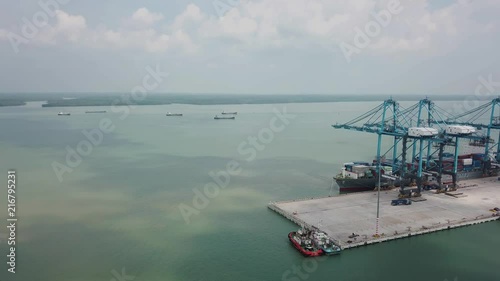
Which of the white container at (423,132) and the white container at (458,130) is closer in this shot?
the white container at (423,132)

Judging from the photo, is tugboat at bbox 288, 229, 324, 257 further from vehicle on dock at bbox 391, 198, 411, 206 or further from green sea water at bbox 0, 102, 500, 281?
vehicle on dock at bbox 391, 198, 411, 206

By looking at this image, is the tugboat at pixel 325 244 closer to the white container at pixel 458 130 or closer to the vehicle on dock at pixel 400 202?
the vehicle on dock at pixel 400 202

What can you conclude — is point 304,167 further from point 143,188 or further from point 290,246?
point 290,246

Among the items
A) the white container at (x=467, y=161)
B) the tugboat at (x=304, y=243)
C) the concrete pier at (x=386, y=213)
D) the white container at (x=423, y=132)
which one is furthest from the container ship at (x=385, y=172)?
the tugboat at (x=304, y=243)

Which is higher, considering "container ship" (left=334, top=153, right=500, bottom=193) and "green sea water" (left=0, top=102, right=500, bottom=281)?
"container ship" (left=334, top=153, right=500, bottom=193)

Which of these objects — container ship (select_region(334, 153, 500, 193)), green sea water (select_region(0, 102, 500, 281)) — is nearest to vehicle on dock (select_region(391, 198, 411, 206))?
green sea water (select_region(0, 102, 500, 281))

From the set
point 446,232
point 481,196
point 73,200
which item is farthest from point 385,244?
point 73,200

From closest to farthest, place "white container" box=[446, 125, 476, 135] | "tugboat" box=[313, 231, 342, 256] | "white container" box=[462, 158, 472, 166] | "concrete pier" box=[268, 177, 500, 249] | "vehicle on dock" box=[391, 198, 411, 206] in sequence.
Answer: "tugboat" box=[313, 231, 342, 256] → "concrete pier" box=[268, 177, 500, 249] → "vehicle on dock" box=[391, 198, 411, 206] → "white container" box=[446, 125, 476, 135] → "white container" box=[462, 158, 472, 166]
